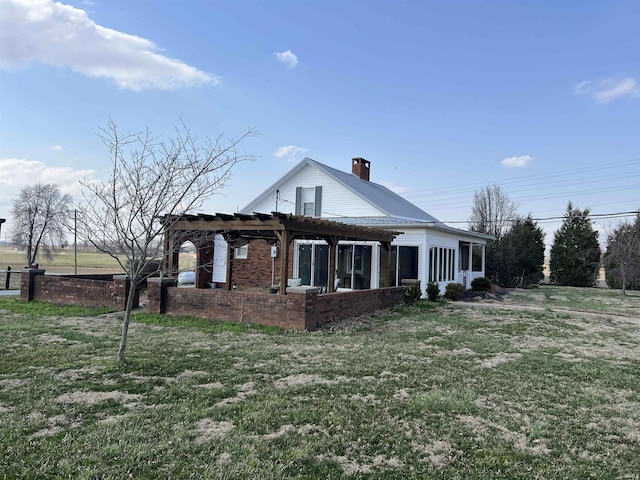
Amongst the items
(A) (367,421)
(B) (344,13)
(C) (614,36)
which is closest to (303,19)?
(B) (344,13)

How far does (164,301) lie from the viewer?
10750mm

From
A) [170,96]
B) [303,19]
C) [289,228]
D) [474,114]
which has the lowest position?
→ [289,228]

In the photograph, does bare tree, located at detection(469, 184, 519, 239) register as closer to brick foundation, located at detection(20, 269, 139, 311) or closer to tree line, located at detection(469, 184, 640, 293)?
tree line, located at detection(469, 184, 640, 293)

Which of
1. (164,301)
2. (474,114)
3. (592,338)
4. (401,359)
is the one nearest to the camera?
(401,359)

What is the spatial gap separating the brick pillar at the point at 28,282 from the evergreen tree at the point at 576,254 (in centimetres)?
3347

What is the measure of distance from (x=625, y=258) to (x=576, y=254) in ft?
26.4

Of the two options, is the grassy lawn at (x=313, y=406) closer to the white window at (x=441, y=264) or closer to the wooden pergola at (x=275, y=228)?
the wooden pergola at (x=275, y=228)

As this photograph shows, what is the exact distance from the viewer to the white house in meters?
16.3

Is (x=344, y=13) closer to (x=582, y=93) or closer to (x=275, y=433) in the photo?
(x=582, y=93)

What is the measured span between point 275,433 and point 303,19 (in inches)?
530

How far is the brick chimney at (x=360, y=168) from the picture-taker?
23.7 meters

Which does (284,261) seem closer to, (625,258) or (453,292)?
(453,292)

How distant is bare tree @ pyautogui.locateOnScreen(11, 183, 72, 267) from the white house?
17593mm

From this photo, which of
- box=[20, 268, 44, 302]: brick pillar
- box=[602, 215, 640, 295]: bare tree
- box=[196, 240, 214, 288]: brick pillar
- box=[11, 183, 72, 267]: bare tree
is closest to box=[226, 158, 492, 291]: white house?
box=[196, 240, 214, 288]: brick pillar
